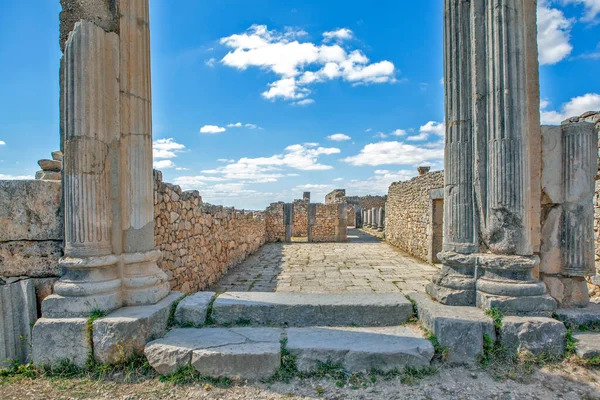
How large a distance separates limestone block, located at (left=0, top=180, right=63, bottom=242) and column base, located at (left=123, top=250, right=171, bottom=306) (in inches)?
29.4

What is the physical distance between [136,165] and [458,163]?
131 inches

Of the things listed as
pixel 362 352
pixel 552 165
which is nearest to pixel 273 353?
pixel 362 352

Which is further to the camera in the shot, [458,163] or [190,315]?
[458,163]

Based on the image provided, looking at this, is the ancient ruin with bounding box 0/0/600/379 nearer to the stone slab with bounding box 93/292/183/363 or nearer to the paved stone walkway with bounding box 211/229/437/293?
the stone slab with bounding box 93/292/183/363

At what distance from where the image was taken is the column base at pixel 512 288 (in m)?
3.18

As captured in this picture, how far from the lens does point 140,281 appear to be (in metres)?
3.36

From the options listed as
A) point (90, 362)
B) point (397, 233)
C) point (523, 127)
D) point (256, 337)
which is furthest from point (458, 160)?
point (397, 233)

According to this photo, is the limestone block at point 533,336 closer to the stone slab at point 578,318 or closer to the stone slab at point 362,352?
the stone slab at point 578,318

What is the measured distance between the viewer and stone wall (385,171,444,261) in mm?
10218

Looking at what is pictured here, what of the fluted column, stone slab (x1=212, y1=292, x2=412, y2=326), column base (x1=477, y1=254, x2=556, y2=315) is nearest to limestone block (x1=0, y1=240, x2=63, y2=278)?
the fluted column

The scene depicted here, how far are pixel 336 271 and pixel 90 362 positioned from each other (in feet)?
20.7

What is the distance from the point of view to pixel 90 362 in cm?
292

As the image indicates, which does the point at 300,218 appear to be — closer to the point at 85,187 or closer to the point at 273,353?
the point at 85,187

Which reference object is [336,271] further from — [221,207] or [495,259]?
[495,259]
